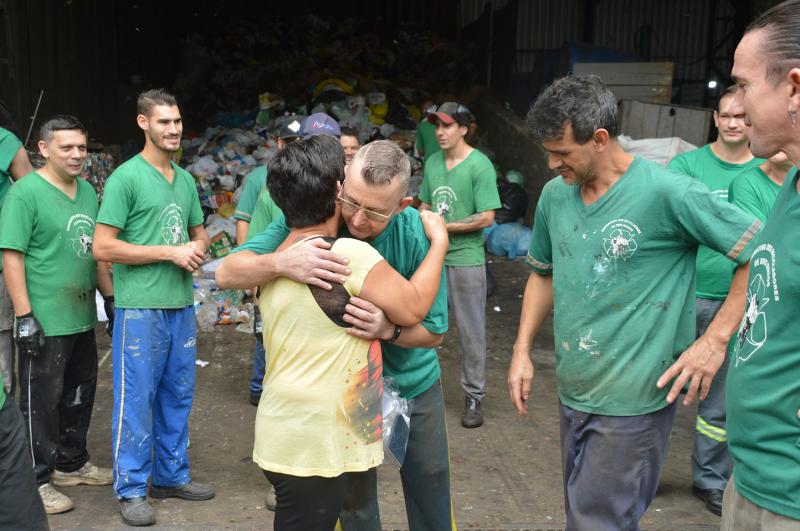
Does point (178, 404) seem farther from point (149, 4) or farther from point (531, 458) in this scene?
point (149, 4)

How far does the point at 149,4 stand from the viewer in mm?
14492

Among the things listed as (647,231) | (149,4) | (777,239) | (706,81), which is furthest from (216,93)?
(777,239)

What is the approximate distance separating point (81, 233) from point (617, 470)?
10.1 ft

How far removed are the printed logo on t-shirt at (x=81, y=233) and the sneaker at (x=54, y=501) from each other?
1.26 meters

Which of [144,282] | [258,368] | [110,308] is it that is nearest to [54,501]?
[110,308]

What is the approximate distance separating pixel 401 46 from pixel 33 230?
11939 millimetres

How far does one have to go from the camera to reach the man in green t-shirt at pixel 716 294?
14.3ft

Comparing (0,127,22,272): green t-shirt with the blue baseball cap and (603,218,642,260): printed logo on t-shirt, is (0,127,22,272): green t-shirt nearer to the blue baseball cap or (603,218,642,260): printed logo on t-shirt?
the blue baseball cap

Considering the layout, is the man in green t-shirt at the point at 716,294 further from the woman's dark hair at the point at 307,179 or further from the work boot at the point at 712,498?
the woman's dark hair at the point at 307,179

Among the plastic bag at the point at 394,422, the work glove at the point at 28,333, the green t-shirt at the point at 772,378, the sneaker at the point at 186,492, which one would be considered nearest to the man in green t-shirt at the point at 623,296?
the plastic bag at the point at 394,422

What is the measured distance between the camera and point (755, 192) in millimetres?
4039

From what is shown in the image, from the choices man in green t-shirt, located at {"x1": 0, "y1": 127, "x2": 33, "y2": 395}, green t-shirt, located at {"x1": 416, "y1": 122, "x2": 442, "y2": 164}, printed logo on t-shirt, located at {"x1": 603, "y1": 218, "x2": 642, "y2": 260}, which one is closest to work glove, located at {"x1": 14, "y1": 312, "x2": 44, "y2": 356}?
man in green t-shirt, located at {"x1": 0, "y1": 127, "x2": 33, "y2": 395}

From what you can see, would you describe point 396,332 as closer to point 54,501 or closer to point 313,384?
point 313,384

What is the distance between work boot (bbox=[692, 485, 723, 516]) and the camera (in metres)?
4.34
